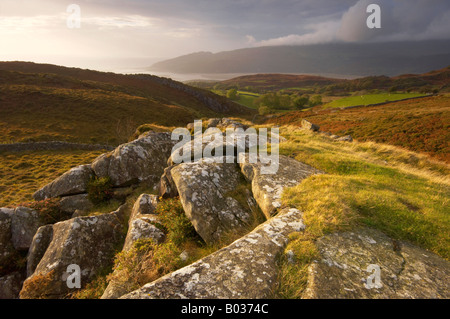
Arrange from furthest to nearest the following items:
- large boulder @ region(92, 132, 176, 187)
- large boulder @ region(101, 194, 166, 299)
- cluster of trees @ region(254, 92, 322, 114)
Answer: cluster of trees @ region(254, 92, 322, 114)
large boulder @ region(92, 132, 176, 187)
large boulder @ region(101, 194, 166, 299)

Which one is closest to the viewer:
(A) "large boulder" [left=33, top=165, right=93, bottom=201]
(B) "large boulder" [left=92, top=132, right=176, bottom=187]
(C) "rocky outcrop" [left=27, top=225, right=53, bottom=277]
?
(C) "rocky outcrop" [left=27, top=225, right=53, bottom=277]

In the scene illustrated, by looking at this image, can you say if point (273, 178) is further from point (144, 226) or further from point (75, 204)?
point (75, 204)

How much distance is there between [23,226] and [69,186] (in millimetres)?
3273

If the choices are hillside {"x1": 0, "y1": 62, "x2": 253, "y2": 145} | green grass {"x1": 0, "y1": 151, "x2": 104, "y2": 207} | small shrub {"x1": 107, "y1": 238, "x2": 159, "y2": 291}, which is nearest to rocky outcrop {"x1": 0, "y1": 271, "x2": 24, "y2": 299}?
small shrub {"x1": 107, "y1": 238, "x2": 159, "y2": 291}

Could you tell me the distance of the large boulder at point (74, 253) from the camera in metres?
7.18

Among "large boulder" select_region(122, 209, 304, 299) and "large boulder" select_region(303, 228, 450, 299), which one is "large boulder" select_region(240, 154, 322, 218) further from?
"large boulder" select_region(303, 228, 450, 299)

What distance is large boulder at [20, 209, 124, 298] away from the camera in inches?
283

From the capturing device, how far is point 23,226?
34.4 feet

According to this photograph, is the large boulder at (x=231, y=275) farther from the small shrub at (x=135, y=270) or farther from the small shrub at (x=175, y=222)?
the small shrub at (x=175, y=222)

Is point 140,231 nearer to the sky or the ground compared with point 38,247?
nearer to the sky

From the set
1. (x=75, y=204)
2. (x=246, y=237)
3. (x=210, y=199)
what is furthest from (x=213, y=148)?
(x=75, y=204)

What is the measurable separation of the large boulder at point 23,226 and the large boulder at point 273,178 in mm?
11081

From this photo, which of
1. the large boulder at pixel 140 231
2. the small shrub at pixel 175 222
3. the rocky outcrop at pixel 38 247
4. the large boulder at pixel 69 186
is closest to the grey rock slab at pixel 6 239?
the rocky outcrop at pixel 38 247

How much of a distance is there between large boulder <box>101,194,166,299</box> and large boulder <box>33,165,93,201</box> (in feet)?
19.6
